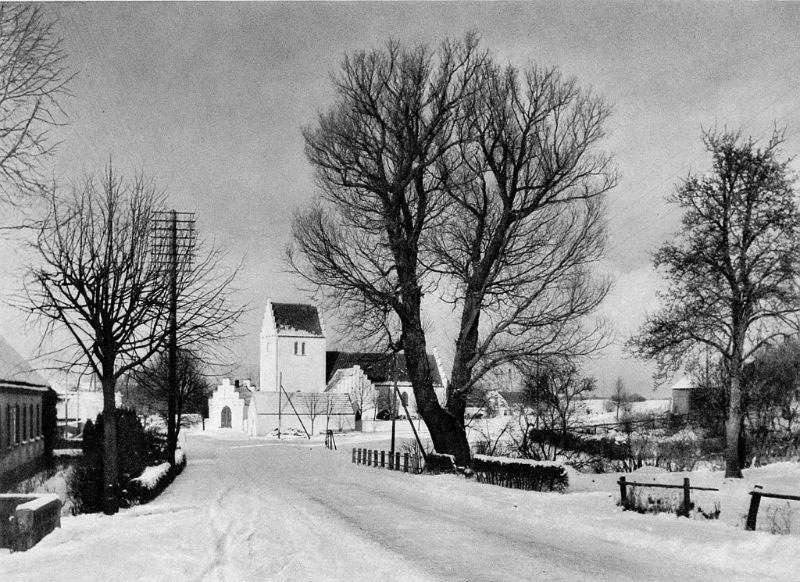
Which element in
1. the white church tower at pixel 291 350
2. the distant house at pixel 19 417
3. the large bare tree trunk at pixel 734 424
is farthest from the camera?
the white church tower at pixel 291 350

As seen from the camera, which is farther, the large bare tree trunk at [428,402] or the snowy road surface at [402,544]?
the large bare tree trunk at [428,402]

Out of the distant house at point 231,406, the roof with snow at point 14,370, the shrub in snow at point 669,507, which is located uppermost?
the roof with snow at point 14,370

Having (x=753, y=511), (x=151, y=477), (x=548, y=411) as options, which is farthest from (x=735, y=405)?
(x=151, y=477)

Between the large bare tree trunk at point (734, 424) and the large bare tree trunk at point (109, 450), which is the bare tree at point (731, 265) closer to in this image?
the large bare tree trunk at point (734, 424)

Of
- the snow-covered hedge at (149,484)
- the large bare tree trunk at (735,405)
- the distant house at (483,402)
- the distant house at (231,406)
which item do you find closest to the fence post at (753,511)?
the snow-covered hedge at (149,484)

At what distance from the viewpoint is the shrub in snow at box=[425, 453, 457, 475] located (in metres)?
25.0

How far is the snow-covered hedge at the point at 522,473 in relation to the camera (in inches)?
807

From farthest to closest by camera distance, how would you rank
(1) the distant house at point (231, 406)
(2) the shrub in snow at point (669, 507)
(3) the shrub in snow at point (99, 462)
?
(1) the distant house at point (231, 406)
(3) the shrub in snow at point (99, 462)
(2) the shrub in snow at point (669, 507)

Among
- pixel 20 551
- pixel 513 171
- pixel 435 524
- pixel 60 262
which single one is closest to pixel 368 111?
pixel 513 171

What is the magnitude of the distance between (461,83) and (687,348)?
1079 cm

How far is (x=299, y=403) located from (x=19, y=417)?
179ft

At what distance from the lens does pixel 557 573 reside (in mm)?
9469

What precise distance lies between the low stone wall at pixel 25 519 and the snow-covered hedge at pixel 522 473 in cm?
1238

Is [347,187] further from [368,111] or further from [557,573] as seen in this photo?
[557,573]
